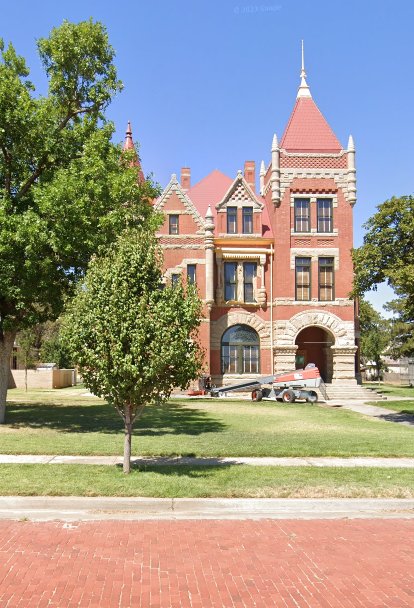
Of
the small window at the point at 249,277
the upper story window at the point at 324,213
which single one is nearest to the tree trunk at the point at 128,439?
the small window at the point at 249,277

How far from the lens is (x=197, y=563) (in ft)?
21.7

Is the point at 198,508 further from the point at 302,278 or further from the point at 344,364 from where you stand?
the point at 302,278

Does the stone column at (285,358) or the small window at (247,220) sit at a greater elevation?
the small window at (247,220)

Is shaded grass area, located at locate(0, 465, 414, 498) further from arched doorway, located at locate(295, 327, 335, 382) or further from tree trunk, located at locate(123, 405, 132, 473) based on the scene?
arched doorway, located at locate(295, 327, 335, 382)

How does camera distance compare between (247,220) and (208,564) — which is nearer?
(208,564)

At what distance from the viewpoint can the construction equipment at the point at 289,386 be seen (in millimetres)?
31359

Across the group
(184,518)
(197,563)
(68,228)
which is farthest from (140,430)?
(197,563)

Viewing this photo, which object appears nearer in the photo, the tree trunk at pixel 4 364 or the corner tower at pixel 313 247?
the tree trunk at pixel 4 364

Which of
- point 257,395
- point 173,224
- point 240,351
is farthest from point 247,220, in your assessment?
→ point 257,395

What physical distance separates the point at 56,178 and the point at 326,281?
22741mm

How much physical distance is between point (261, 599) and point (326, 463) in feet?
23.2

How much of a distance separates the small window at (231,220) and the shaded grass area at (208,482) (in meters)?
27.9

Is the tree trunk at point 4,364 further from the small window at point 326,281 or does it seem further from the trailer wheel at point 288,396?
the small window at point 326,281

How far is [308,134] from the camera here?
126 feet
